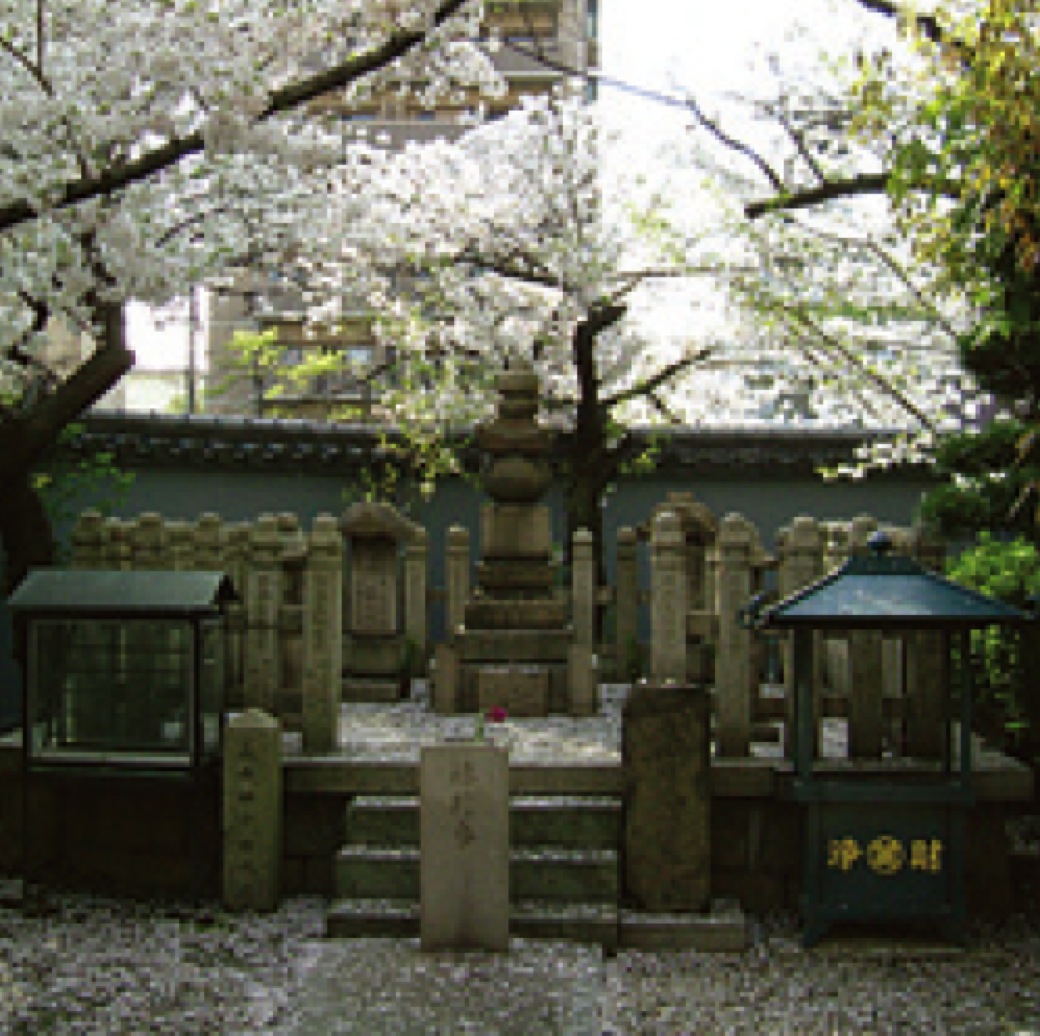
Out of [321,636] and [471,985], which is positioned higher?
[321,636]

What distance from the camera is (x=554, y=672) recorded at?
1059cm

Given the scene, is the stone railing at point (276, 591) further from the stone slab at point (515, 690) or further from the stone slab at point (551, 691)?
the stone slab at point (515, 690)

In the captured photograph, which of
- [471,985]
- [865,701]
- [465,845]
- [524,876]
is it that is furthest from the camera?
[865,701]

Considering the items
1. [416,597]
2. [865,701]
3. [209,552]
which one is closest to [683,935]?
[865,701]

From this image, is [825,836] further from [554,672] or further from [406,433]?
[406,433]

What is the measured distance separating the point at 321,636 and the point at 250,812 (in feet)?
3.92

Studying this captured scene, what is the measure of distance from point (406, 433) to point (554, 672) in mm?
7172

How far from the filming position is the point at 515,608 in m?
10.7

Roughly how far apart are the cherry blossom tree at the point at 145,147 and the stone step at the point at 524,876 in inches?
151

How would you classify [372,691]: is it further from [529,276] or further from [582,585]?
[529,276]

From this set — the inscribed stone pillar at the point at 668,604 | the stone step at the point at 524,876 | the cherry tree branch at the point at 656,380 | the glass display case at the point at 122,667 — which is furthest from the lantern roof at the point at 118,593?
the cherry tree branch at the point at 656,380

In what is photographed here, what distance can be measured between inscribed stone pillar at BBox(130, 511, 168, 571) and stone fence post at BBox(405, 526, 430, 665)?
2097mm

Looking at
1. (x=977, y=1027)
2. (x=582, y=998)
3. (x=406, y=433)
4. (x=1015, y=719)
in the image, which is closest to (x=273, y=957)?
(x=582, y=998)

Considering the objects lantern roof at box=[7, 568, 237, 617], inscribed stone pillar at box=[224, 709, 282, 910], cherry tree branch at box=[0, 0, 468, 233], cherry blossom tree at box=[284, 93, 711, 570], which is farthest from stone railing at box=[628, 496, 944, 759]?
cherry blossom tree at box=[284, 93, 711, 570]
